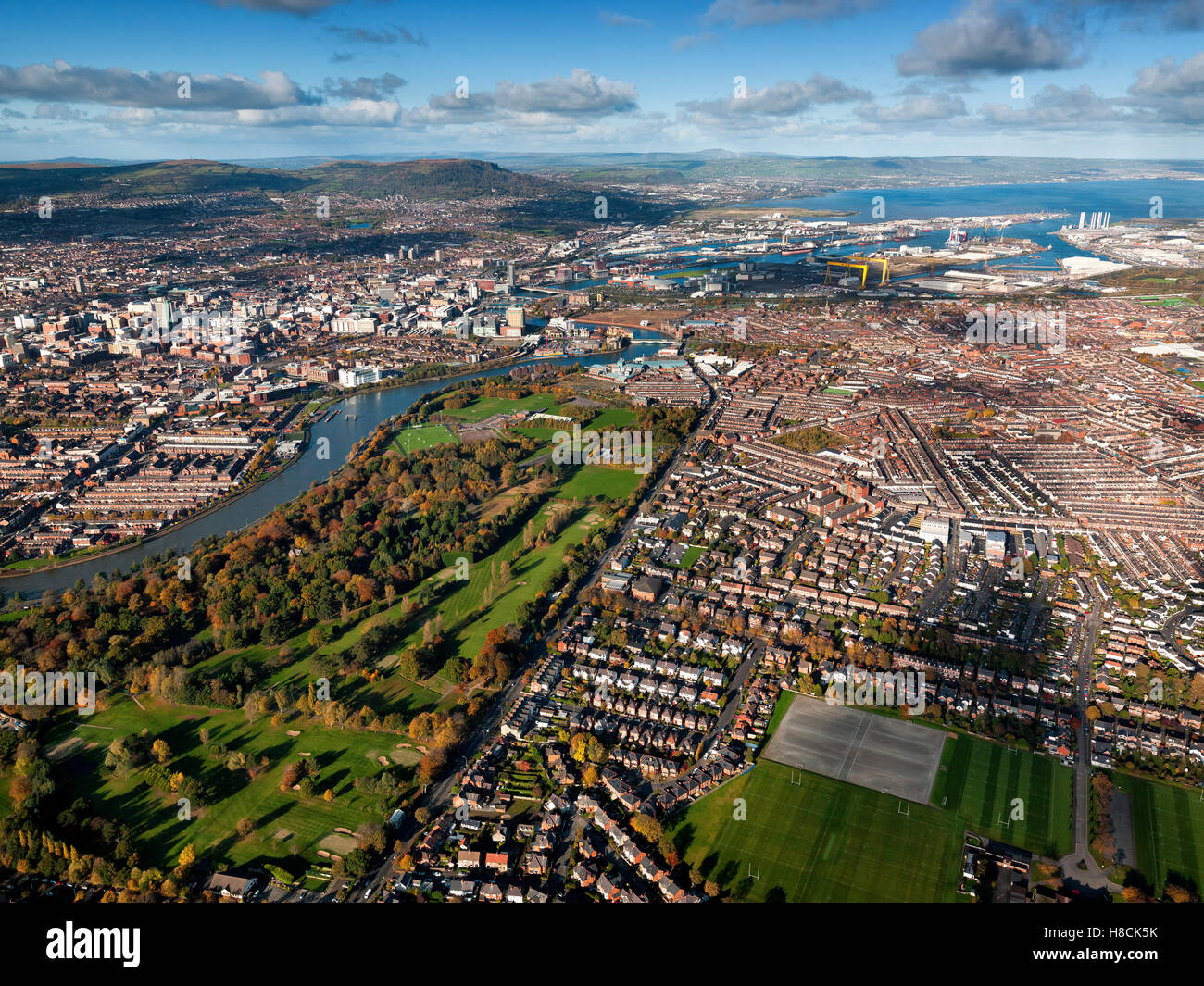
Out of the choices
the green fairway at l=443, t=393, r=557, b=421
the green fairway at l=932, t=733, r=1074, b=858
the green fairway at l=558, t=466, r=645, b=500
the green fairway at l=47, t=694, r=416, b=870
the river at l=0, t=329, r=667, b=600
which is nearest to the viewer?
the green fairway at l=932, t=733, r=1074, b=858

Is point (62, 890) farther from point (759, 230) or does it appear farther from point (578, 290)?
point (759, 230)

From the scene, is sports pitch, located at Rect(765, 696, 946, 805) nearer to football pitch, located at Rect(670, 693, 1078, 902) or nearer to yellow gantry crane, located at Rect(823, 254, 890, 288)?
football pitch, located at Rect(670, 693, 1078, 902)

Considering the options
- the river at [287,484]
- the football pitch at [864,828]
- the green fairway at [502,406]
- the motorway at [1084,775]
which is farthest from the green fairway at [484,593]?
the green fairway at [502,406]

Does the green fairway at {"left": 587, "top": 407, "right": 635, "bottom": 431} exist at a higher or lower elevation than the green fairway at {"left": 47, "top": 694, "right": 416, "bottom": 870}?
higher

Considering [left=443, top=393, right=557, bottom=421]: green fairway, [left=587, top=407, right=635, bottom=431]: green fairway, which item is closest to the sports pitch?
[left=587, top=407, right=635, bottom=431]: green fairway

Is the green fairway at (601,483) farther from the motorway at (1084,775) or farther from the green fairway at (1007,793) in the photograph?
the green fairway at (1007,793)

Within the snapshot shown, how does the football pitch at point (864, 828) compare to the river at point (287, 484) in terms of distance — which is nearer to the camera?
the football pitch at point (864, 828)
